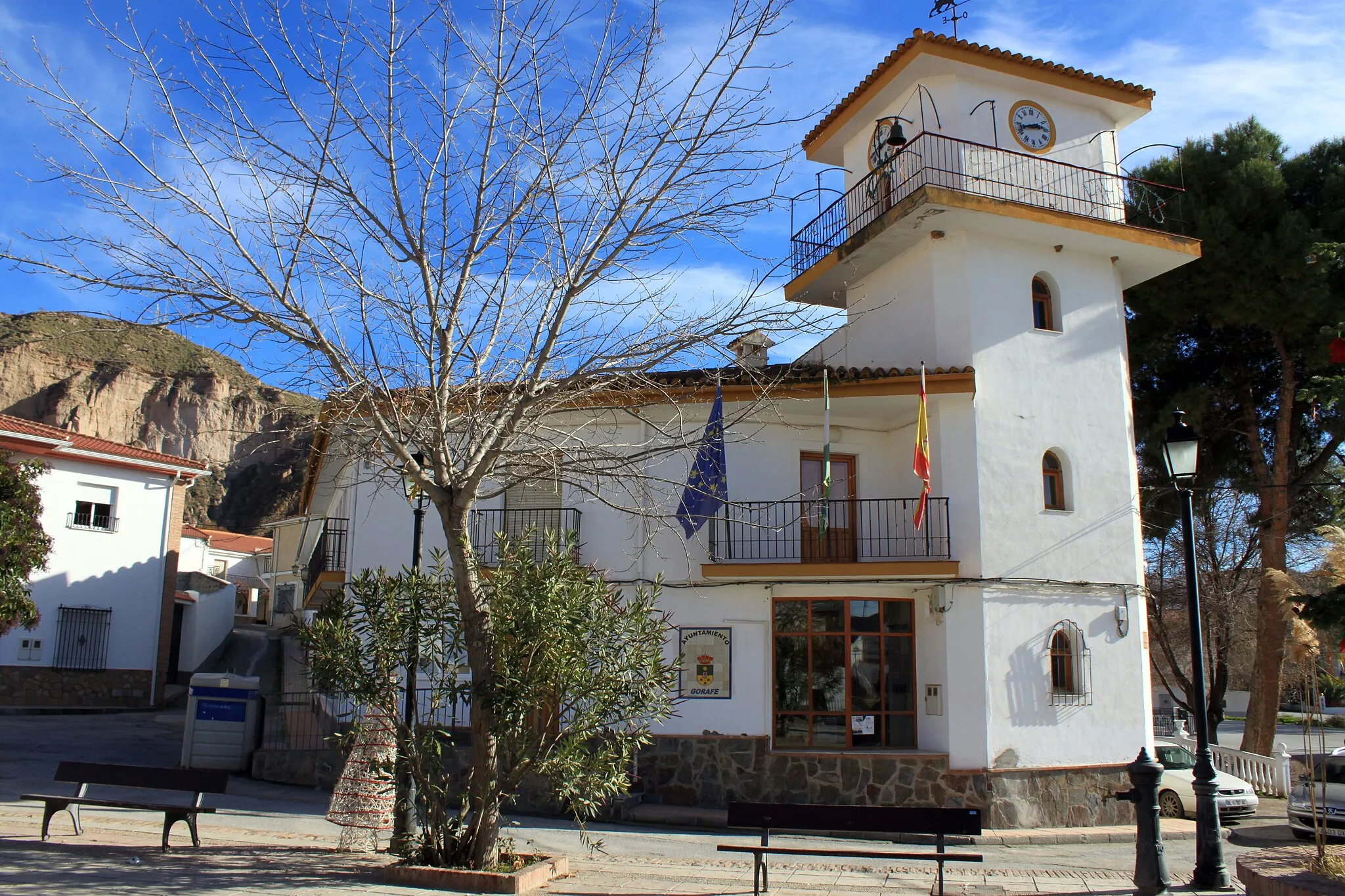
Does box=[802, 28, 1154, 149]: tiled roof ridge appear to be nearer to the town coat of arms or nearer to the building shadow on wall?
the town coat of arms

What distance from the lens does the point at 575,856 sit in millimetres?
10289

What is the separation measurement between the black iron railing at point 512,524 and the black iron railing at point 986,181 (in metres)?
6.20

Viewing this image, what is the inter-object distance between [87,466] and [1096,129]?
954 inches

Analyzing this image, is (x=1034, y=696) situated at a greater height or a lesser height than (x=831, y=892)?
greater

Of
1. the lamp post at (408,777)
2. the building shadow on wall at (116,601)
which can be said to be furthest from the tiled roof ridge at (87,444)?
the lamp post at (408,777)

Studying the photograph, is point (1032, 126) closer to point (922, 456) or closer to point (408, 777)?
point (922, 456)

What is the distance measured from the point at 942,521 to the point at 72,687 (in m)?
21.3

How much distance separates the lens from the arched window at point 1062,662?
14.9 metres

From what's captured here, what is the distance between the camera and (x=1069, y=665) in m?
15.0

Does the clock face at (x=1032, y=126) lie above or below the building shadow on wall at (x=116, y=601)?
above

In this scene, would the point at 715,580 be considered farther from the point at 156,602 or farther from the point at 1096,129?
the point at 156,602

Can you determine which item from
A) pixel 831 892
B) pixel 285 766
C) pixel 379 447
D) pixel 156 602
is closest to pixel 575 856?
pixel 831 892

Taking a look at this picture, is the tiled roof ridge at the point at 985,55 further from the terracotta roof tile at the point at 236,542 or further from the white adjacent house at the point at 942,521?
the terracotta roof tile at the point at 236,542

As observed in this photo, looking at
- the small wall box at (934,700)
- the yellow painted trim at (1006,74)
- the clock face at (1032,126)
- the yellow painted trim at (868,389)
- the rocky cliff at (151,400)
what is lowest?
the small wall box at (934,700)
